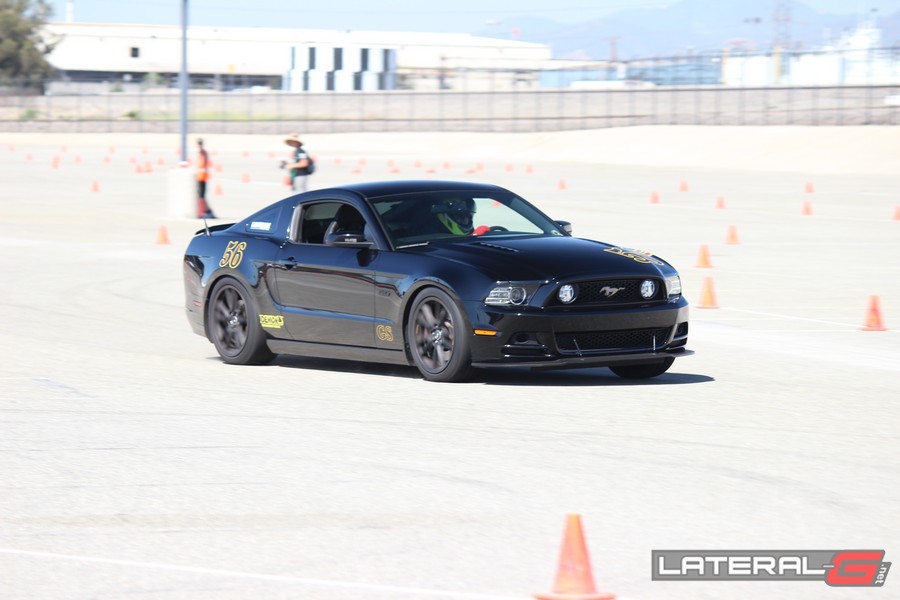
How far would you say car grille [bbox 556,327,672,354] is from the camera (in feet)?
34.3

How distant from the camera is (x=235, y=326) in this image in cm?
1242

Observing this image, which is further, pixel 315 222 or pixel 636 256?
pixel 315 222

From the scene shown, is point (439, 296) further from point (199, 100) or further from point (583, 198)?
point (199, 100)

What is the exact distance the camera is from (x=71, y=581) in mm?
5891

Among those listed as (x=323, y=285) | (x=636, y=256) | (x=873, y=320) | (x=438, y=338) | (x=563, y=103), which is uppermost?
(x=563, y=103)

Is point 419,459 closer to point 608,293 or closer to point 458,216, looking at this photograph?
point 608,293

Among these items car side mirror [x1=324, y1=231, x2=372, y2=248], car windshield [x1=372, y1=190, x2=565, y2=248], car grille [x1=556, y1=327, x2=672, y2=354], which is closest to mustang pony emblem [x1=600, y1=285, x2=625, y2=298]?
car grille [x1=556, y1=327, x2=672, y2=354]

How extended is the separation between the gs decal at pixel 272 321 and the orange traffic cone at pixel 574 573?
6823 mm

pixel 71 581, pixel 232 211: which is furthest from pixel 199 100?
pixel 71 581

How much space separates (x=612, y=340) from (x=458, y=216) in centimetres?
169

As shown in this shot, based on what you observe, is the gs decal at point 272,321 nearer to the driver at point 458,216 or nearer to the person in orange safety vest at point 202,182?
the driver at point 458,216

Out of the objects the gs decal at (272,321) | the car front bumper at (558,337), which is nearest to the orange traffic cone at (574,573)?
the car front bumper at (558,337)

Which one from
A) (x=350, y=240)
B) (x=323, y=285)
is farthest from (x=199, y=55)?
(x=350, y=240)

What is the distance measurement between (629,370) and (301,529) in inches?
199
